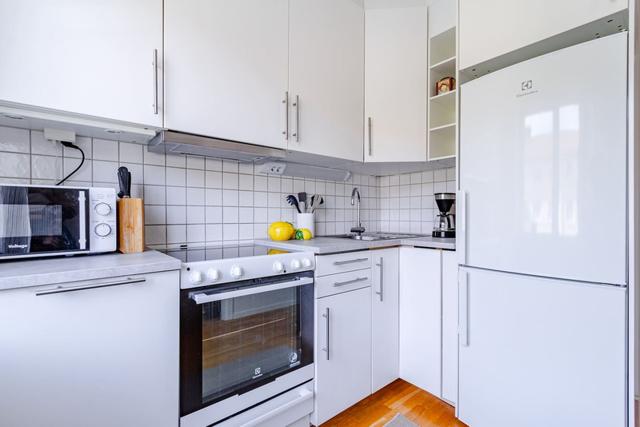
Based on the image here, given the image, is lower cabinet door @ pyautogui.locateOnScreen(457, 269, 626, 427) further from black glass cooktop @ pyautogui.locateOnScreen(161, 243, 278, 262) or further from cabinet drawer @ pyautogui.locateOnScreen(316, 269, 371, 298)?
black glass cooktop @ pyautogui.locateOnScreen(161, 243, 278, 262)

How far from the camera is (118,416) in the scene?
0.98 meters

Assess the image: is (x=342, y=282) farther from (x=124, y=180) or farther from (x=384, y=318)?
(x=124, y=180)

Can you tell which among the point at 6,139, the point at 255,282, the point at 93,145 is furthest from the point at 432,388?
the point at 6,139

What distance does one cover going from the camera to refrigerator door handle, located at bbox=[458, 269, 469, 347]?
1513mm

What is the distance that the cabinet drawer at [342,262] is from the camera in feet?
5.00

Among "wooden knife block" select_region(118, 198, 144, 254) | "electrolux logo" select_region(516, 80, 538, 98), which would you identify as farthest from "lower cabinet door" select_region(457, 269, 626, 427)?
"wooden knife block" select_region(118, 198, 144, 254)

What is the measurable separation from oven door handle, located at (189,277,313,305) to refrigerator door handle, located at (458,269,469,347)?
0.77 m

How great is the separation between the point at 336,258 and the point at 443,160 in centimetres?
102

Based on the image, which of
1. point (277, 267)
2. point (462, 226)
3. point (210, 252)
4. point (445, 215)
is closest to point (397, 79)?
point (445, 215)

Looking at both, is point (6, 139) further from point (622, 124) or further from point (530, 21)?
point (622, 124)

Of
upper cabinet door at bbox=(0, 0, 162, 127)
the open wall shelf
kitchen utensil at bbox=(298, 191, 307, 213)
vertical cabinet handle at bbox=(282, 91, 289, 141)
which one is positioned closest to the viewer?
upper cabinet door at bbox=(0, 0, 162, 127)

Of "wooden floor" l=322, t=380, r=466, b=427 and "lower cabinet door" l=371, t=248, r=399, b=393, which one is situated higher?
"lower cabinet door" l=371, t=248, r=399, b=393

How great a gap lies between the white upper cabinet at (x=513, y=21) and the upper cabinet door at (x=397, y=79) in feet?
1.40

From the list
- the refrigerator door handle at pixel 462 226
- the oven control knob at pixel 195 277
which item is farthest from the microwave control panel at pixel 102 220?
the refrigerator door handle at pixel 462 226
